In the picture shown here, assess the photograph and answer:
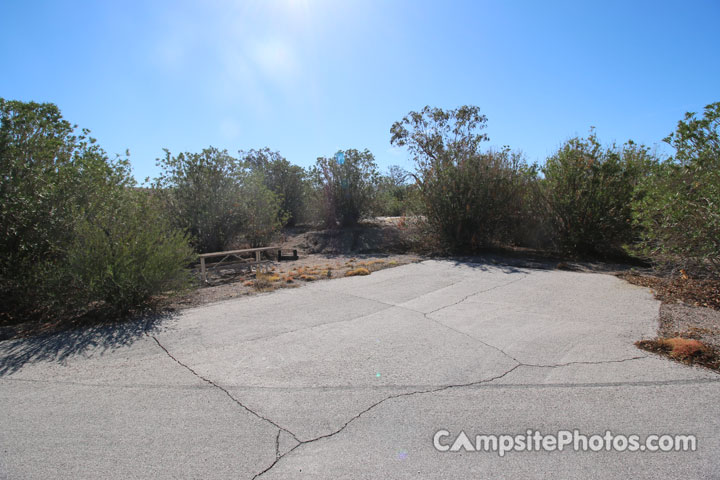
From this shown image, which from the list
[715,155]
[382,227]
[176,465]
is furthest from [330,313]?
[382,227]

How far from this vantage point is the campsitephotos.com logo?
2416mm

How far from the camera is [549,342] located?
4285mm

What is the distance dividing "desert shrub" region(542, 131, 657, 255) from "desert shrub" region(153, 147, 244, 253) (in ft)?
30.8

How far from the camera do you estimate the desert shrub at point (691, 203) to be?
539 cm

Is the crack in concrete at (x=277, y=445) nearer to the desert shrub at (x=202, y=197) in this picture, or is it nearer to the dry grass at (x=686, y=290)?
the dry grass at (x=686, y=290)

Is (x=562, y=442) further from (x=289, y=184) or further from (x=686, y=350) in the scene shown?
(x=289, y=184)

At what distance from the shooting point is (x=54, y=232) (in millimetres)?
6066

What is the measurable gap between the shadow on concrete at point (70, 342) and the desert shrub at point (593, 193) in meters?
9.95

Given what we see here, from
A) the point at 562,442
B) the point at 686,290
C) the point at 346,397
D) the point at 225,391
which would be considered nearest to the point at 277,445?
the point at 346,397

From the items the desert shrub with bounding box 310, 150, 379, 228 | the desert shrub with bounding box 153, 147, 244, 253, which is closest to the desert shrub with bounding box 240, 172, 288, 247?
the desert shrub with bounding box 153, 147, 244, 253

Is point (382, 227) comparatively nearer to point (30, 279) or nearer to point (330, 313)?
point (330, 313)

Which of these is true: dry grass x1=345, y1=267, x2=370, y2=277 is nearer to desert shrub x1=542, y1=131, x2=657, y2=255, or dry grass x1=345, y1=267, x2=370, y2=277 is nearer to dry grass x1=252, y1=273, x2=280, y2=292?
dry grass x1=252, y1=273, x2=280, y2=292

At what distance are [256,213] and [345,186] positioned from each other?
4.94 meters

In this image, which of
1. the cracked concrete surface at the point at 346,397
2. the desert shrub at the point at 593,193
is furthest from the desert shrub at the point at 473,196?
the cracked concrete surface at the point at 346,397
